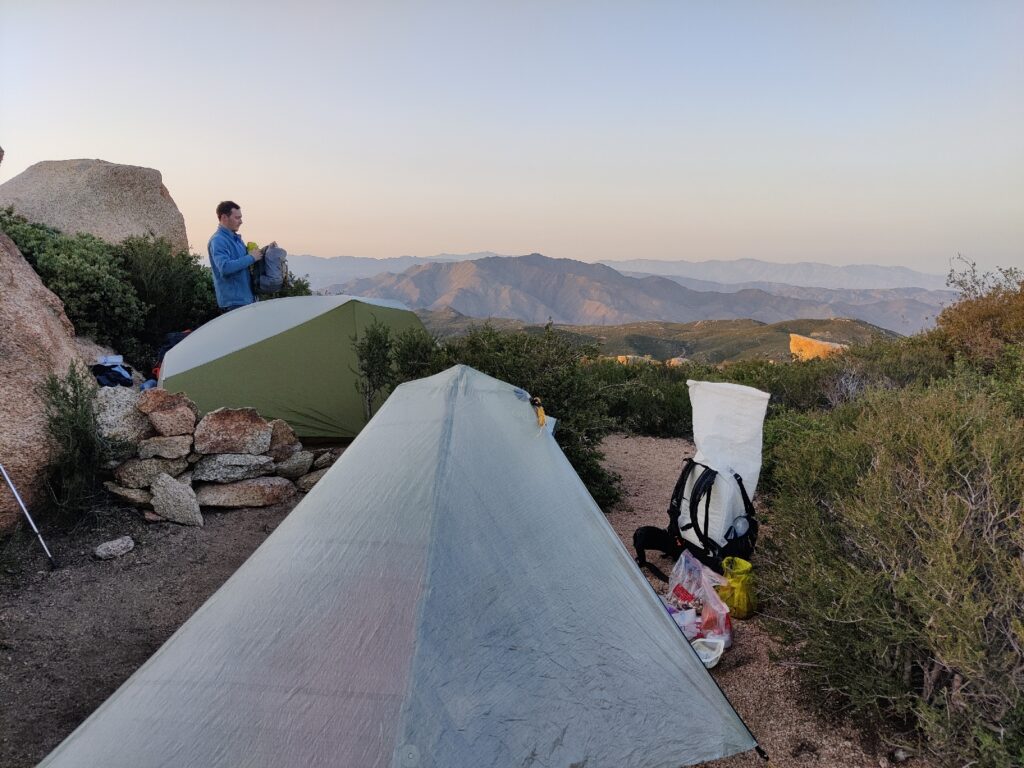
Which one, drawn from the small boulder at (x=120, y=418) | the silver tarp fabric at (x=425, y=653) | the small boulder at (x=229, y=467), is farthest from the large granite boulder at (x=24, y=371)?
the silver tarp fabric at (x=425, y=653)

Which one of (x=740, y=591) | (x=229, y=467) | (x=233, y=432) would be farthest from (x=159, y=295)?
(x=740, y=591)

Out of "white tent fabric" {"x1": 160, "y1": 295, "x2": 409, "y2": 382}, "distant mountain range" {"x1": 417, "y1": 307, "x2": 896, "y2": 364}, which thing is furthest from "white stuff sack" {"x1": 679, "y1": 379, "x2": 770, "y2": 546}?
"distant mountain range" {"x1": 417, "y1": 307, "x2": 896, "y2": 364}

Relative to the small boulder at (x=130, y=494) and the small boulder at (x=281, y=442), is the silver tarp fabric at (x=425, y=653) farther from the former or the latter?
Answer: the small boulder at (x=281, y=442)

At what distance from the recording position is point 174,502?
18.6 ft

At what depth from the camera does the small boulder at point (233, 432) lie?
19.8 feet

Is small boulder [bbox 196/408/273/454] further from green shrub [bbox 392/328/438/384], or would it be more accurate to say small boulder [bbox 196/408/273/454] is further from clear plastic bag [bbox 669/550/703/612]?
clear plastic bag [bbox 669/550/703/612]

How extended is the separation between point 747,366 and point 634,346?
31.4 m

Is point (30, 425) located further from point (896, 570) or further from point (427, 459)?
point (896, 570)

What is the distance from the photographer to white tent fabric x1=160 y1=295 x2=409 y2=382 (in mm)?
7141

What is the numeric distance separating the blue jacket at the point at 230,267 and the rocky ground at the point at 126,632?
3565mm

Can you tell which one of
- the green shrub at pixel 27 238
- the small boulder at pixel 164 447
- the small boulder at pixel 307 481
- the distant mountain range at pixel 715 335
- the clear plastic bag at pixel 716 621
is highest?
the green shrub at pixel 27 238

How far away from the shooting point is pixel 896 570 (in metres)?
3.00

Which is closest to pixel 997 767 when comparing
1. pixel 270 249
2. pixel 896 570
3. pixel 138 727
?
pixel 896 570

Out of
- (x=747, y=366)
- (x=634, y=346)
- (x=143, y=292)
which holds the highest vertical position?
(x=143, y=292)
